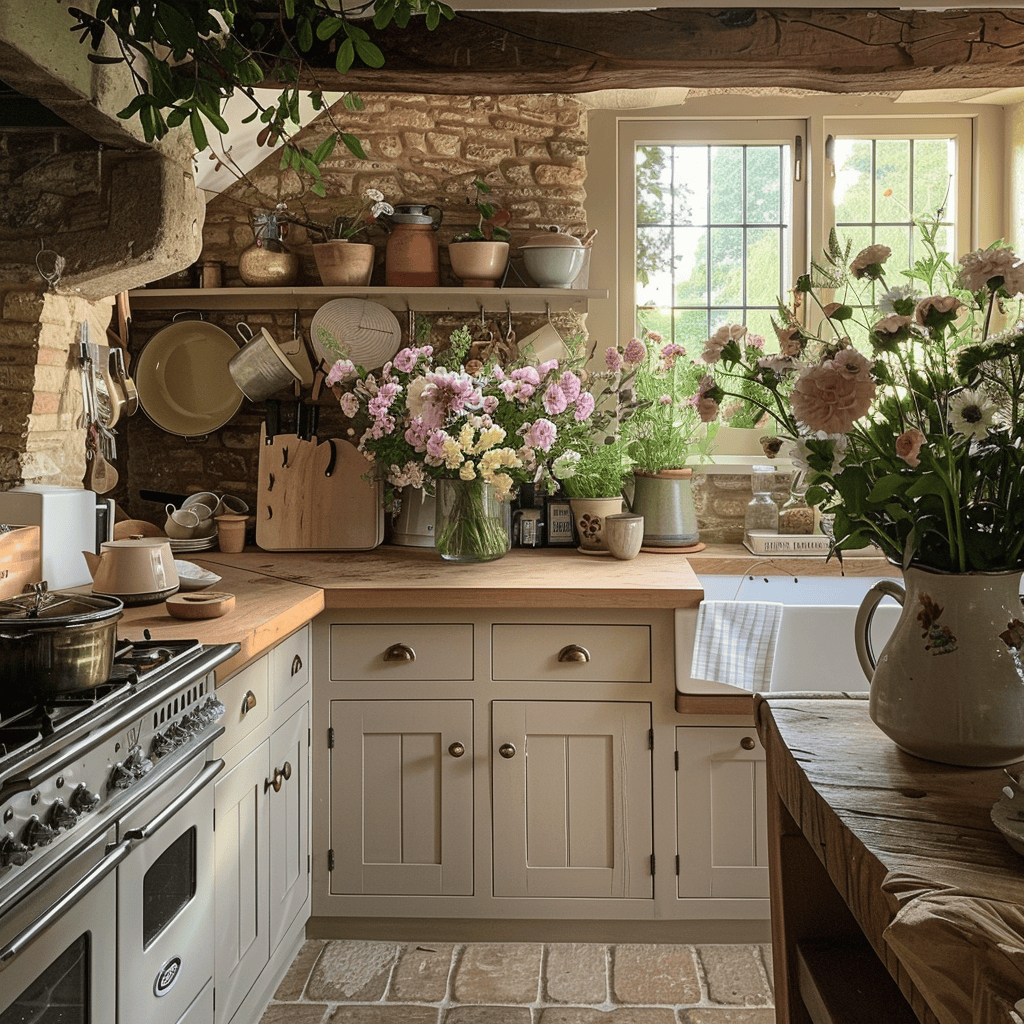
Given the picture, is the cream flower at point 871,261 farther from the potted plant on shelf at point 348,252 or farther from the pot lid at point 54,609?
the potted plant on shelf at point 348,252

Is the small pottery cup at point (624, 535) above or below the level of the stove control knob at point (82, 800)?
above

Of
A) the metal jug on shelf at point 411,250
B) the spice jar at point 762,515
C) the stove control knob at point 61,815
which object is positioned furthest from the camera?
the spice jar at point 762,515

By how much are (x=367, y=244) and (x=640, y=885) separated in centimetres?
221

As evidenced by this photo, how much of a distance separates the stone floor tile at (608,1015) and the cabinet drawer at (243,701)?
3.32ft

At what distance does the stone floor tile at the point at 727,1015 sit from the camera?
250 centimetres

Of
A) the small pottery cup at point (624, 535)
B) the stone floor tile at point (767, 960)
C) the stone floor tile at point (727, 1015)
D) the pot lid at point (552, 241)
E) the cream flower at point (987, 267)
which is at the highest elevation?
Answer: the pot lid at point (552, 241)

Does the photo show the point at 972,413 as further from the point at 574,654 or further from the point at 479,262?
the point at 479,262

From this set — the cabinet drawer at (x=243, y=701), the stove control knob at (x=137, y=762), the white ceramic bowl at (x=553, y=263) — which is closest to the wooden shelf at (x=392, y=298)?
the white ceramic bowl at (x=553, y=263)

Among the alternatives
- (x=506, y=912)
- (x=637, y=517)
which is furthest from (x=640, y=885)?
(x=637, y=517)

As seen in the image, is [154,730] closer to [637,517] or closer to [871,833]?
[871,833]

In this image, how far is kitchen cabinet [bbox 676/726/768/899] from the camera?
2.78 metres

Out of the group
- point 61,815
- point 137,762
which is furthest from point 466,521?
point 61,815

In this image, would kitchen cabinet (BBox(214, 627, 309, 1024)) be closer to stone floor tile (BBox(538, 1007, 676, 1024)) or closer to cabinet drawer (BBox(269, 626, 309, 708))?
cabinet drawer (BBox(269, 626, 309, 708))

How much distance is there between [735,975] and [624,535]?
1.26 meters
